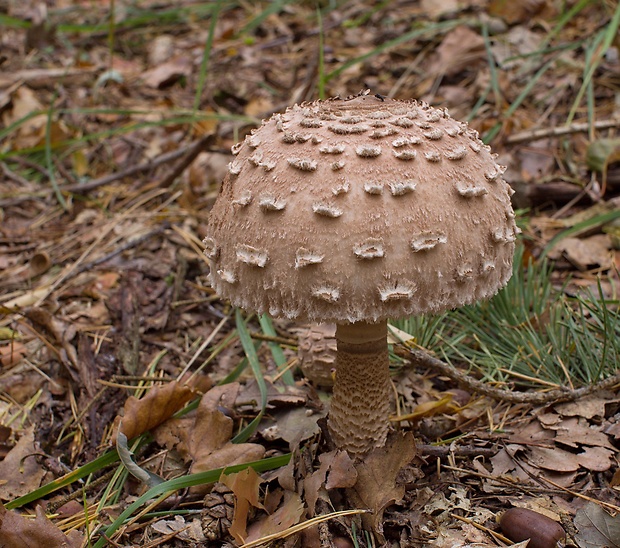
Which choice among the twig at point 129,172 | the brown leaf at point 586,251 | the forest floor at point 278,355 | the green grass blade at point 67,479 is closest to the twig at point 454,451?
the forest floor at point 278,355

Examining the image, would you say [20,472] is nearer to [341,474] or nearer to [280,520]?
[280,520]

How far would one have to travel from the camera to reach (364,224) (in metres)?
1.89

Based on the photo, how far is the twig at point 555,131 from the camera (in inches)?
174

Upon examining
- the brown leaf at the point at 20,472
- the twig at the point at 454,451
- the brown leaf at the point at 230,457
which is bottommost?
the brown leaf at the point at 20,472

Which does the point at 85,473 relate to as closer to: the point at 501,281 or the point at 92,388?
the point at 92,388

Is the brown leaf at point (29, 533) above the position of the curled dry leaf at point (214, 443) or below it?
above

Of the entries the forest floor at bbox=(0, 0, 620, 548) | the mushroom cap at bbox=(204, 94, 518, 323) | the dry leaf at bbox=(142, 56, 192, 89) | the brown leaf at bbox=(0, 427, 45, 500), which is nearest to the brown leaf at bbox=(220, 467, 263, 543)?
the forest floor at bbox=(0, 0, 620, 548)

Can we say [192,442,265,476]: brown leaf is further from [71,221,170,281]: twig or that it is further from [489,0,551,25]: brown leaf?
[489,0,551,25]: brown leaf

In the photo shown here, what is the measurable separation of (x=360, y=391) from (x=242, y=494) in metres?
0.66

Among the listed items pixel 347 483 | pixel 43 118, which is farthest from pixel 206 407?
pixel 43 118

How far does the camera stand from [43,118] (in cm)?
588

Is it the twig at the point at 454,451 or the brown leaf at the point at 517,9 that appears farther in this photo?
the brown leaf at the point at 517,9

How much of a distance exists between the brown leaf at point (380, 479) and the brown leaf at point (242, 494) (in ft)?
1.28

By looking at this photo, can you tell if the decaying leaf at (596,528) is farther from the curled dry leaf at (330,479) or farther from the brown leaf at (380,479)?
the curled dry leaf at (330,479)
